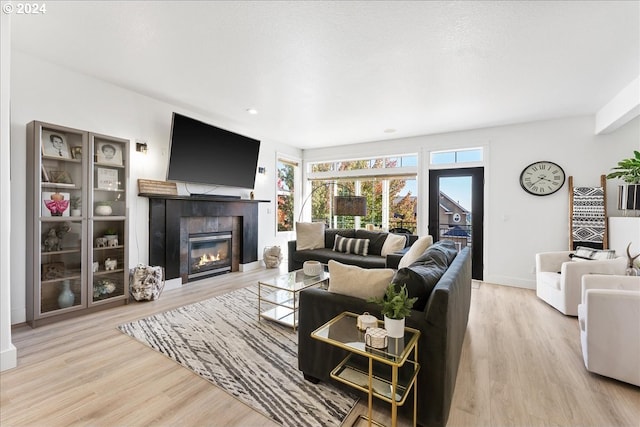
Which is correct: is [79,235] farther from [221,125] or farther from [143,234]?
[221,125]

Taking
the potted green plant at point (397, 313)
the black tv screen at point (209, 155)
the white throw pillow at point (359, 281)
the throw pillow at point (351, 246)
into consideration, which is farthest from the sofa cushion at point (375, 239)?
the potted green plant at point (397, 313)

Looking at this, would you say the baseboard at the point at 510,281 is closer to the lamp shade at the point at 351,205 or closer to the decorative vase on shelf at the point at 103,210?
the lamp shade at the point at 351,205

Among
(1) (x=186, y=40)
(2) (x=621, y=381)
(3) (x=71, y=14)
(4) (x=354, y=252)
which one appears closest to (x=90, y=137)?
(3) (x=71, y=14)

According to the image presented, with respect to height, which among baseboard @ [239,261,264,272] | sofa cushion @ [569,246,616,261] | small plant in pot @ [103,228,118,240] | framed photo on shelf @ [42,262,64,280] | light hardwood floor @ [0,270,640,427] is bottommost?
light hardwood floor @ [0,270,640,427]

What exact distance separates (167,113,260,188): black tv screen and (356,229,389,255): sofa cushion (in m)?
2.27

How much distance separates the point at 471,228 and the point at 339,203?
93.3 inches

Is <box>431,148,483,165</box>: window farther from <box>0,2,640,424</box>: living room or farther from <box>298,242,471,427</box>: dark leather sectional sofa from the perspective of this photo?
<box>298,242,471,427</box>: dark leather sectional sofa

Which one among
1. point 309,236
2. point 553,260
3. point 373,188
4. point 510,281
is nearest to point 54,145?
point 309,236

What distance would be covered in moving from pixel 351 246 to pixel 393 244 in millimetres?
690

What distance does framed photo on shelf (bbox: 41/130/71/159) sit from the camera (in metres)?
2.85

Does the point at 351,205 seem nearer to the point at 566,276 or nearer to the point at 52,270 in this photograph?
the point at 566,276

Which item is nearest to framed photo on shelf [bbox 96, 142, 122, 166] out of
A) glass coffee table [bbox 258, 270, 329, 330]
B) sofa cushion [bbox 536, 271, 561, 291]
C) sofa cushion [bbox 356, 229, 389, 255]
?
glass coffee table [bbox 258, 270, 329, 330]

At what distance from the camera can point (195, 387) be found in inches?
74.9

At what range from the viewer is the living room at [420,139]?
2628 millimetres
